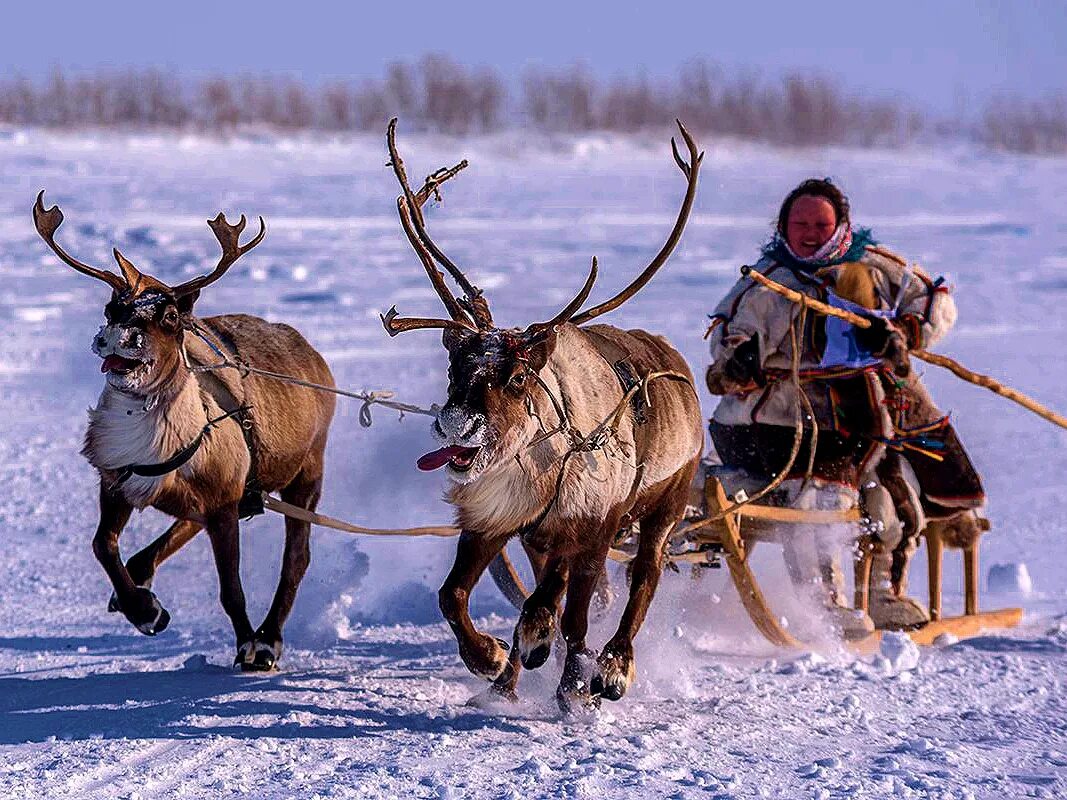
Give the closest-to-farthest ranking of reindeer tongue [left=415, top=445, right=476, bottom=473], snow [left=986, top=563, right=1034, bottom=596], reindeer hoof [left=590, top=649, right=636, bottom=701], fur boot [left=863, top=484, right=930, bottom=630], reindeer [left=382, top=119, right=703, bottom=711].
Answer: reindeer tongue [left=415, top=445, right=476, bottom=473]
reindeer [left=382, top=119, right=703, bottom=711]
reindeer hoof [left=590, top=649, right=636, bottom=701]
fur boot [left=863, top=484, right=930, bottom=630]
snow [left=986, top=563, right=1034, bottom=596]

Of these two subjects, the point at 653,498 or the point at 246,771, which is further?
the point at 653,498

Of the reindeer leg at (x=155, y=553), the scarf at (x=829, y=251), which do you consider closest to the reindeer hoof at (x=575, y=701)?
the reindeer leg at (x=155, y=553)

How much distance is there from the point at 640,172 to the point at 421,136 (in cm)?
568

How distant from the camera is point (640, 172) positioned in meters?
27.9

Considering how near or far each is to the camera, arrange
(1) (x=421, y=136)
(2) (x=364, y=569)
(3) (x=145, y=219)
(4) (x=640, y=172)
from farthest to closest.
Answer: (1) (x=421, y=136) → (4) (x=640, y=172) → (3) (x=145, y=219) → (2) (x=364, y=569)

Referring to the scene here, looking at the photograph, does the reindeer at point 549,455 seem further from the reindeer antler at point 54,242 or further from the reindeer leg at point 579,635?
the reindeer antler at point 54,242

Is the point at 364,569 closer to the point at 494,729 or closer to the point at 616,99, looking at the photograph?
the point at 494,729

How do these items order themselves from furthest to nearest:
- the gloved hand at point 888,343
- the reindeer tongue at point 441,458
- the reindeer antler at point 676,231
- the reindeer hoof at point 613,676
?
the gloved hand at point 888,343, the reindeer hoof at point 613,676, the reindeer antler at point 676,231, the reindeer tongue at point 441,458

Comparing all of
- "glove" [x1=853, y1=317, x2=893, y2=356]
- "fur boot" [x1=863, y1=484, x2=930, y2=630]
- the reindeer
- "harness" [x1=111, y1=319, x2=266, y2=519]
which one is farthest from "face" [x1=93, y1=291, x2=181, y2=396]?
"fur boot" [x1=863, y1=484, x2=930, y2=630]

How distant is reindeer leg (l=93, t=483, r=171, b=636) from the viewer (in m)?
5.04

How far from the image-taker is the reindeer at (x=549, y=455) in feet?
14.0

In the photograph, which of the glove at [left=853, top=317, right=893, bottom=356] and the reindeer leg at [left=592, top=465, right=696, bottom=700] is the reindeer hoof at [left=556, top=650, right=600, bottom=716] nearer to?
the reindeer leg at [left=592, top=465, right=696, bottom=700]

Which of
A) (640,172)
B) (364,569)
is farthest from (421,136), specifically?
(364,569)

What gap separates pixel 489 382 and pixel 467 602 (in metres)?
0.74
